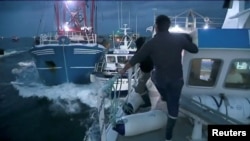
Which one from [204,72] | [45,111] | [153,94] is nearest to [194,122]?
[204,72]

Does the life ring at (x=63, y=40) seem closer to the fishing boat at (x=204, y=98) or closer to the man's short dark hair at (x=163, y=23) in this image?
the fishing boat at (x=204, y=98)

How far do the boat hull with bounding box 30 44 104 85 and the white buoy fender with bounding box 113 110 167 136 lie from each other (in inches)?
933

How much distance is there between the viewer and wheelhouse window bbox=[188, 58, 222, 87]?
20.1 feet

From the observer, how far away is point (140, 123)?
17.7ft

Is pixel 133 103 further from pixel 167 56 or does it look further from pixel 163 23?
pixel 163 23

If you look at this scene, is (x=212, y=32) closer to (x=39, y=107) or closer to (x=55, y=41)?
(x=39, y=107)

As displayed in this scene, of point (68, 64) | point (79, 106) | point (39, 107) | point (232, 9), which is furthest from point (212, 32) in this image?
point (68, 64)

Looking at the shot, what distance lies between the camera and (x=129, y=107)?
21.2 ft

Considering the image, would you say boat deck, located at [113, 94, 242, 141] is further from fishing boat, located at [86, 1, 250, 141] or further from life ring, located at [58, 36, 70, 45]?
life ring, located at [58, 36, 70, 45]

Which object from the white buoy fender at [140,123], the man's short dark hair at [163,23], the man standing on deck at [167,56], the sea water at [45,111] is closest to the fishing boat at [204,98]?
the white buoy fender at [140,123]

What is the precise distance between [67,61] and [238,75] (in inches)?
950

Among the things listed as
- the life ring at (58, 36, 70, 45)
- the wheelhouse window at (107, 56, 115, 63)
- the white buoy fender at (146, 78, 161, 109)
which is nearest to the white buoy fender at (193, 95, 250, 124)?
the white buoy fender at (146, 78, 161, 109)

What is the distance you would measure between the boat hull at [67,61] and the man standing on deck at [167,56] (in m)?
24.4

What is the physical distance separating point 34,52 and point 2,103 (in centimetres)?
681
